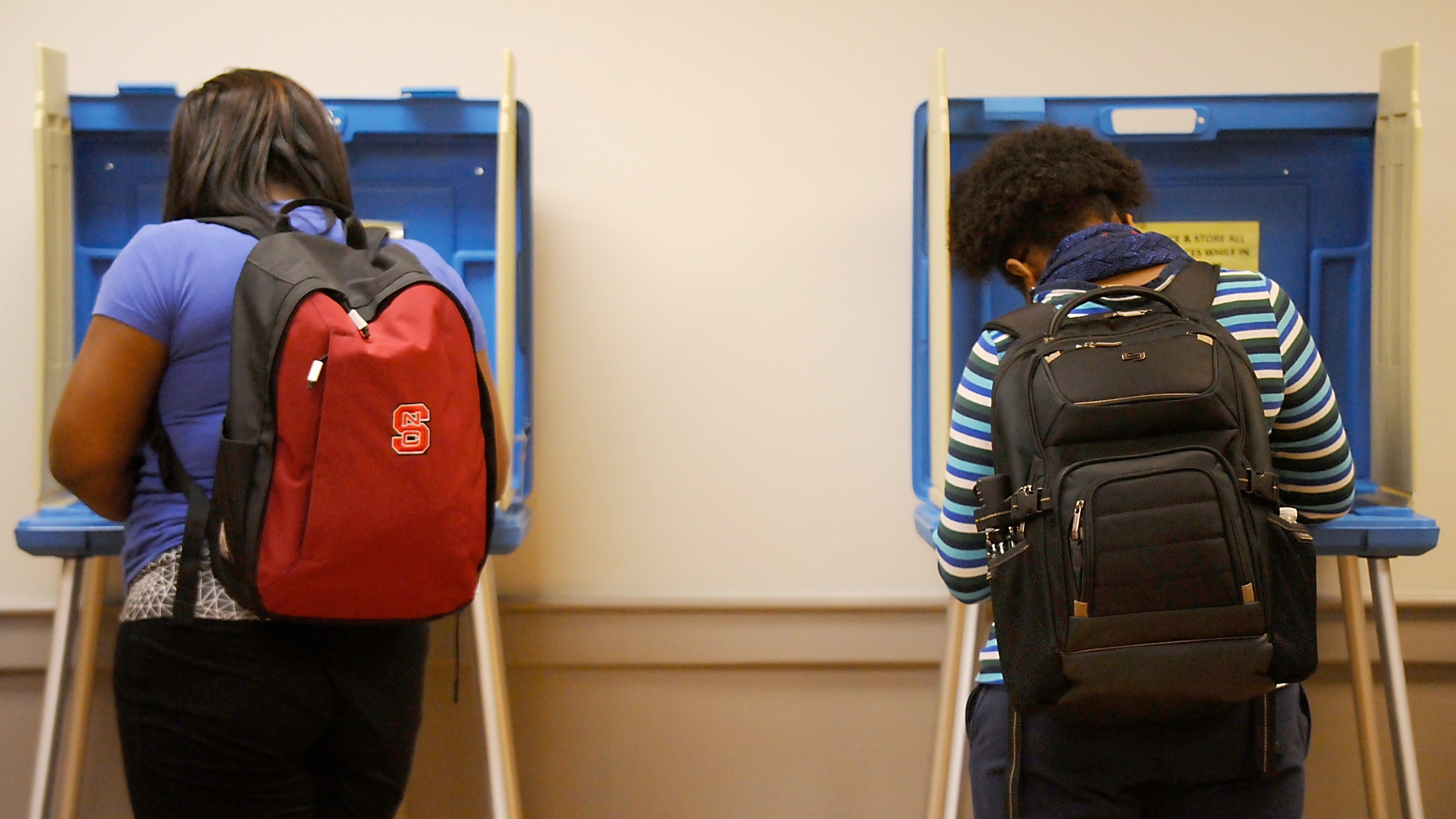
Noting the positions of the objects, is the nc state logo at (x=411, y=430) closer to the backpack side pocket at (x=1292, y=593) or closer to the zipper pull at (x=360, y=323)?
the zipper pull at (x=360, y=323)

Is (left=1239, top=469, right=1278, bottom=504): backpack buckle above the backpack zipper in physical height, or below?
above

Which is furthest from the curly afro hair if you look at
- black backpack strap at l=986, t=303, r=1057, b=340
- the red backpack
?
the red backpack

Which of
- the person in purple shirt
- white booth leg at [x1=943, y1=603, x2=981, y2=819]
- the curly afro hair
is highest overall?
the curly afro hair

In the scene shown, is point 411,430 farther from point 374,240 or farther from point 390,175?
point 390,175

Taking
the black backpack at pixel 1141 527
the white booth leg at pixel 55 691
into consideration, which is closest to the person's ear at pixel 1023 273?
the black backpack at pixel 1141 527

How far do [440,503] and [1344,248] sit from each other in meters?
1.40

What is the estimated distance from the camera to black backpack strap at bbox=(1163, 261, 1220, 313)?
0.84 meters

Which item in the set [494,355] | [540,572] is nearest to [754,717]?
[540,572]

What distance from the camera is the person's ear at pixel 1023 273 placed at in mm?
1093

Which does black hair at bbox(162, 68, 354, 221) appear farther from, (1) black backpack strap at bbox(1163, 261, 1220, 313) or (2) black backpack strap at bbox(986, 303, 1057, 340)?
(1) black backpack strap at bbox(1163, 261, 1220, 313)

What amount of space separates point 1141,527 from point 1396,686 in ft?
2.97

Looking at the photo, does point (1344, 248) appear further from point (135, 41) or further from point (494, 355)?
point (135, 41)

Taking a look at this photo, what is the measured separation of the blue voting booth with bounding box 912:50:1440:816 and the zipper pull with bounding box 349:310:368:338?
0.85 m

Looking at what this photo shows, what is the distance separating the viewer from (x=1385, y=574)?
134cm
